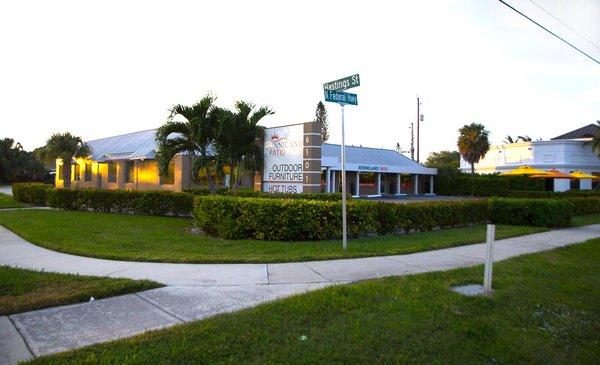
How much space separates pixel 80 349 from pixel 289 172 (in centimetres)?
1176

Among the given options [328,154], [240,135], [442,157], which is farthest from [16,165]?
[442,157]

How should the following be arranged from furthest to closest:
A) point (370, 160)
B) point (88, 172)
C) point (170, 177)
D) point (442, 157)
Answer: point (442, 157), point (370, 160), point (88, 172), point (170, 177)

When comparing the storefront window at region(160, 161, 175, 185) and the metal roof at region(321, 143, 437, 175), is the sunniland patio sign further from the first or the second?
the metal roof at region(321, 143, 437, 175)

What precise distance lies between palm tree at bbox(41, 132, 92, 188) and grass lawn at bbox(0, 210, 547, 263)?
74.1 ft

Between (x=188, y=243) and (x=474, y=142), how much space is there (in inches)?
1759

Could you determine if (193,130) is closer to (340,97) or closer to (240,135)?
(240,135)

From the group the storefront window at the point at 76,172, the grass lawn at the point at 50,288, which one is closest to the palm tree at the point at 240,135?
the grass lawn at the point at 50,288

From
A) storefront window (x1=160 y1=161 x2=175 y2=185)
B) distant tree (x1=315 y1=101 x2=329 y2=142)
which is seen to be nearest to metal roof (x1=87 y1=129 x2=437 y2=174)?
storefront window (x1=160 y1=161 x2=175 y2=185)

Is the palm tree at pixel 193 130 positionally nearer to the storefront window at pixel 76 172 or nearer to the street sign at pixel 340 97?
the street sign at pixel 340 97

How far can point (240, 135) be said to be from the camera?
16.6m

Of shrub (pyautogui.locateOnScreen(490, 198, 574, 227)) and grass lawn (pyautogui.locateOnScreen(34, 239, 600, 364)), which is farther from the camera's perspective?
shrub (pyautogui.locateOnScreen(490, 198, 574, 227))

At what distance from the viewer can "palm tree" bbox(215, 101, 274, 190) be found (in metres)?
16.5

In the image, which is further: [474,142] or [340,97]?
[474,142]

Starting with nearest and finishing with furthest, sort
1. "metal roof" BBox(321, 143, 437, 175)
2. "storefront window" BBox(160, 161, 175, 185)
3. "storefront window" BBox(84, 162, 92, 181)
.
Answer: "storefront window" BBox(160, 161, 175, 185)
"storefront window" BBox(84, 162, 92, 181)
"metal roof" BBox(321, 143, 437, 175)
